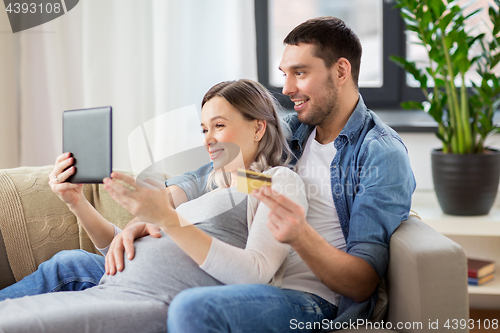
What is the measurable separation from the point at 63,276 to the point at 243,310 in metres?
0.60

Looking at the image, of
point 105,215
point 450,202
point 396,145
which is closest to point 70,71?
point 105,215

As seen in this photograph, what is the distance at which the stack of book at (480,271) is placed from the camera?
188 cm

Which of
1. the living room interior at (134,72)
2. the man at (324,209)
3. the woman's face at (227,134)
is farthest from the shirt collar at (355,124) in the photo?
the living room interior at (134,72)

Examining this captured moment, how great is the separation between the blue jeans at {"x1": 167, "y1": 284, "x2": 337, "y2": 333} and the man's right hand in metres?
0.26

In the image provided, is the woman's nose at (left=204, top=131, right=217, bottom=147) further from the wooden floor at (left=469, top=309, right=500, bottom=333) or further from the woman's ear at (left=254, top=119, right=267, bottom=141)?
the wooden floor at (left=469, top=309, right=500, bottom=333)

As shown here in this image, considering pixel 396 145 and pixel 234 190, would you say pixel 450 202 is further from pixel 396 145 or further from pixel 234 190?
pixel 234 190

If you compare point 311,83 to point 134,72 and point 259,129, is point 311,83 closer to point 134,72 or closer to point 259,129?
point 259,129

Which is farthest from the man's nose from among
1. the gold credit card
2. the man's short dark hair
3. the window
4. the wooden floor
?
the wooden floor

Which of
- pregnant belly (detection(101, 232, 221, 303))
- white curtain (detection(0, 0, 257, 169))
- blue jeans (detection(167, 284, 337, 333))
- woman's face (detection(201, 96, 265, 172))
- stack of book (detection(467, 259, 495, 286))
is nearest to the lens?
blue jeans (detection(167, 284, 337, 333))

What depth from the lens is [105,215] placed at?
5.08 feet

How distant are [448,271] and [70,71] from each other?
188cm

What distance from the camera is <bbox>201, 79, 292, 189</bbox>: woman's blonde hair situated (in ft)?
4.17

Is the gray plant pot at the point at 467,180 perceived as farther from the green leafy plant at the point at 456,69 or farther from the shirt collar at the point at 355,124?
the shirt collar at the point at 355,124

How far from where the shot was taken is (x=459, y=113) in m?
1.95
